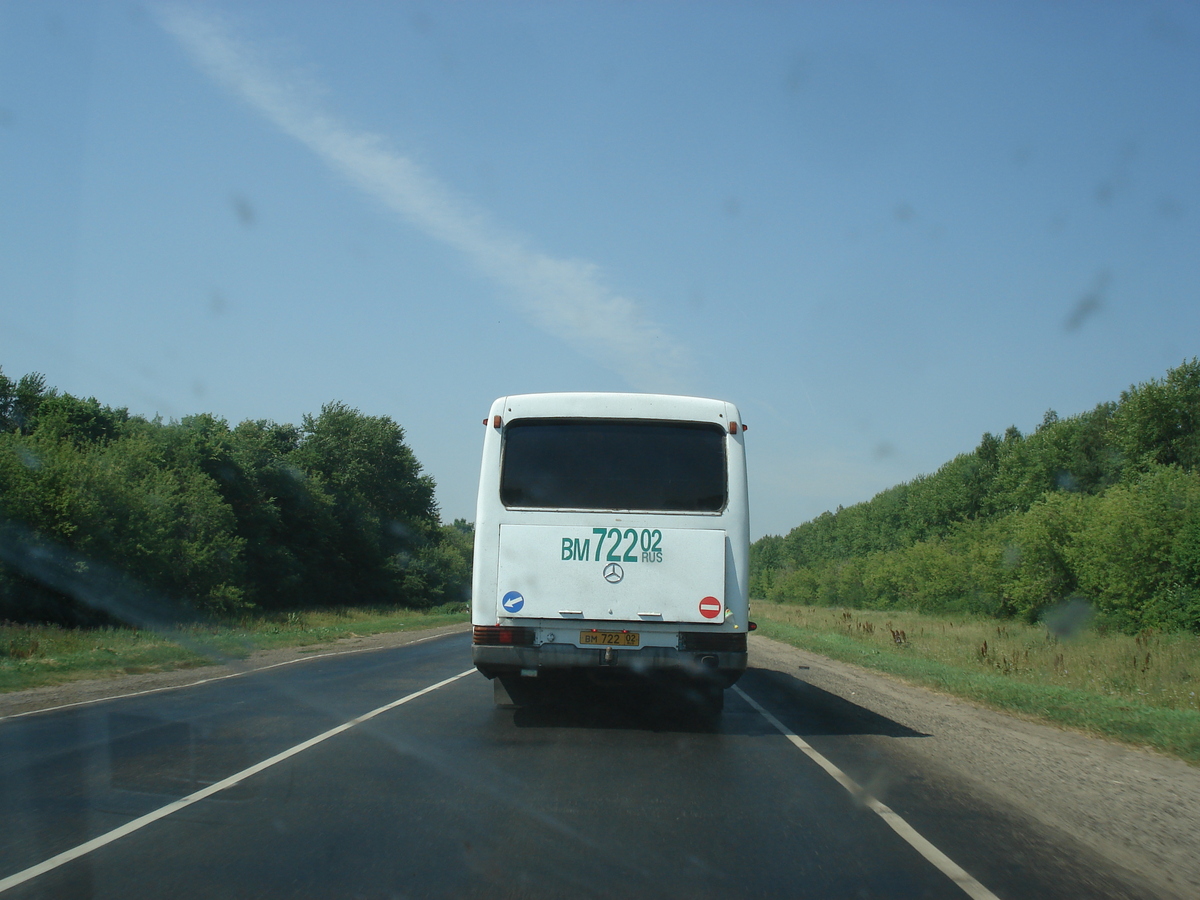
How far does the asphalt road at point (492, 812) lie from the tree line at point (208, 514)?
19.3 metres

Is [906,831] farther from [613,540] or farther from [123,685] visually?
[123,685]

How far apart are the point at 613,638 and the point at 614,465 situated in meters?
1.90

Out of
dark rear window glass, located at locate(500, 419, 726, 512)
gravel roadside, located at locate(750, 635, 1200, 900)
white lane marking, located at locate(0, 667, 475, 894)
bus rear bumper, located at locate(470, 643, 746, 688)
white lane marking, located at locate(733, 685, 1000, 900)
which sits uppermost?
dark rear window glass, located at locate(500, 419, 726, 512)

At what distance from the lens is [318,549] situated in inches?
2434

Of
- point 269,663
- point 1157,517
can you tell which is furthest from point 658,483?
point 1157,517

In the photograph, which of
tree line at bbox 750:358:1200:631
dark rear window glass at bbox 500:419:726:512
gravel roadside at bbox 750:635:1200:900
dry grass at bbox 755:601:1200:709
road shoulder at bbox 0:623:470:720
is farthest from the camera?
tree line at bbox 750:358:1200:631

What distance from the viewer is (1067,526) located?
1704 inches

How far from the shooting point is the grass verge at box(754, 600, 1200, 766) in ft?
37.5

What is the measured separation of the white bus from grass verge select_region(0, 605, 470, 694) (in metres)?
9.62

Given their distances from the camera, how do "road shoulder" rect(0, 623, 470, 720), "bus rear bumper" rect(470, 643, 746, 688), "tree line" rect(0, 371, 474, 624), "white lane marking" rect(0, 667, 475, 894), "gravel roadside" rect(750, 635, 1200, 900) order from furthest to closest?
"tree line" rect(0, 371, 474, 624)
"road shoulder" rect(0, 623, 470, 720)
"bus rear bumper" rect(470, 643, 746, 688)
"gravel roadside" rect(750, 635, 1200, 900)
"white lane marking" rect(0, 667, 475, 894)

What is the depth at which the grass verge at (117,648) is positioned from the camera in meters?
16.6

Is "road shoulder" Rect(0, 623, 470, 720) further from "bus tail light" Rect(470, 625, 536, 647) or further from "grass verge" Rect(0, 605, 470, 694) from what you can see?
"bus tail light" Rect(470, 625, 536, 647)

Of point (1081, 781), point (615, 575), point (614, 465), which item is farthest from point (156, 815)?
point (1081, 781)

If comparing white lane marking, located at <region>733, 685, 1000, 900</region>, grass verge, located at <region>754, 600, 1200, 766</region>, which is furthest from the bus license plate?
grass verge, located at <region>754, 600, 1200, 766</region>
